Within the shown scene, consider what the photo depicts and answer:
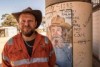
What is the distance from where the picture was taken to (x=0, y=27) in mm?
38000

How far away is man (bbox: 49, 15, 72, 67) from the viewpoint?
5.17 m

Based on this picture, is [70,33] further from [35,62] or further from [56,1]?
[35,62]

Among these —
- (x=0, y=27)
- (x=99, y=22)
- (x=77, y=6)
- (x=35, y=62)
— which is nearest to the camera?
(x=35, y=62)

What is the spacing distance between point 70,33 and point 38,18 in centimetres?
169

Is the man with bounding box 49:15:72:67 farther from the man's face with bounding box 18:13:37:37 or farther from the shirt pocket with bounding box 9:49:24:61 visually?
the shirt pocket with bounding box 9:49:24:61

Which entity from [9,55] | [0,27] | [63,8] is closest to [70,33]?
[63,8]

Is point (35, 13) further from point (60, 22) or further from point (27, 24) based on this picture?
point (60, 22)

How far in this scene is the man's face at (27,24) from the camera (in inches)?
136

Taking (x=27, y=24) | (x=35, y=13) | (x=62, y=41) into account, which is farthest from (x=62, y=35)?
(x=27, y=24)

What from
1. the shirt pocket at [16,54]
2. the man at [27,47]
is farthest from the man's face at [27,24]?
the shirt pocket at [16,54]

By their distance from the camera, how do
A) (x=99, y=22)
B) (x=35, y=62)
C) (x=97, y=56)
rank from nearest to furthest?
(x=35, y=62) → (x=99, y=22) → (x=97, y=56)

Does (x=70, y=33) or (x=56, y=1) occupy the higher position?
(x=56, y=1)

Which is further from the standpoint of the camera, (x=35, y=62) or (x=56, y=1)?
(x=56, y=1)

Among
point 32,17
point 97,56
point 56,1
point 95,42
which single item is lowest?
point 97,56
